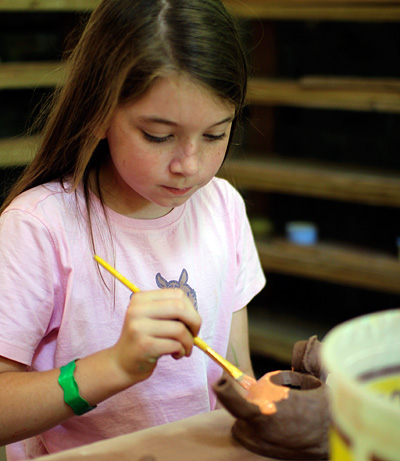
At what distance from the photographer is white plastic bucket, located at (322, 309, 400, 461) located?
0.42 metres

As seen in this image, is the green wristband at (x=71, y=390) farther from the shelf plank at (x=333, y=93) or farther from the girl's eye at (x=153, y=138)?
the shelf plank at (x=333, y=93)

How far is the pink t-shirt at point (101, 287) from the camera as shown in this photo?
0.90 m

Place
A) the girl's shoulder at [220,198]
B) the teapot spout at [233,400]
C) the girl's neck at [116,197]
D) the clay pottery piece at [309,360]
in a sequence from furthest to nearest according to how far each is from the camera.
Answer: the girl's shoulder at [220,198] → the girl's neck at [116,197] → the clay pottery piece at [309,360] → the teapot spout at [233,400]

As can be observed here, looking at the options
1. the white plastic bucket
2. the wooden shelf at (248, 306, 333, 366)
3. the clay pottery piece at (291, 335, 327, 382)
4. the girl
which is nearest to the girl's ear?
the girl

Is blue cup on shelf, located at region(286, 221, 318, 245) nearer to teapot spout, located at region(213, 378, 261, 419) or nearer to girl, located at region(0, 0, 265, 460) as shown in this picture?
girl, located at region(0, 0, 265, 460)

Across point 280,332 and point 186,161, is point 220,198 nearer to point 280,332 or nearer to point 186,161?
point 186,161

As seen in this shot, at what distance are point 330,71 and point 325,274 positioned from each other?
0.67 m

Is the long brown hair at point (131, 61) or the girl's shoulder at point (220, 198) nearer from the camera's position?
the long brown hair at point (131, 61)

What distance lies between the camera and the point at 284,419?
2.23ft

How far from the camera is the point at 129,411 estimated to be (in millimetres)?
986

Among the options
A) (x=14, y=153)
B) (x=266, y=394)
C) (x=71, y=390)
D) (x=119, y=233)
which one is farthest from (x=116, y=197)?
(x=14, y=153)

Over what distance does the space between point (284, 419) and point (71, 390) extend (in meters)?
0.27

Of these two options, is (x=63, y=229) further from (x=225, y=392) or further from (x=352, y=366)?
(x=352, y=366)

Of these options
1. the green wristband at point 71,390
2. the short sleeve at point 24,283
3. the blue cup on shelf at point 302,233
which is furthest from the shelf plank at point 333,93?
the green wristband at point 71,390
